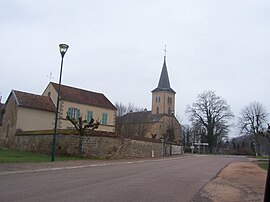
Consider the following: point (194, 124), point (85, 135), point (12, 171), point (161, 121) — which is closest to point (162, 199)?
point (12, 171)

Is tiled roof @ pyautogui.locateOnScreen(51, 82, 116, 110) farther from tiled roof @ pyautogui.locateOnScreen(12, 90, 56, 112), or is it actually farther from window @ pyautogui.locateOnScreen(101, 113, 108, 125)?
tiled roof @ pyautogui.locateOnScreen(12, 90, 56, 112)

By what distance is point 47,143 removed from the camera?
32844 millimetres

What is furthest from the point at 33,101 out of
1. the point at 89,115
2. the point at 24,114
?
the point at 89,115

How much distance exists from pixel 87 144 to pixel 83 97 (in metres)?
22.8

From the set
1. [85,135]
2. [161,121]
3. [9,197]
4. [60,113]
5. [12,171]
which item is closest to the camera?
[9,197]

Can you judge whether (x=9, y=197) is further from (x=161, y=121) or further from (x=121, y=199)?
(x=161, y=121)

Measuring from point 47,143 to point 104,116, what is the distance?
21.7 m

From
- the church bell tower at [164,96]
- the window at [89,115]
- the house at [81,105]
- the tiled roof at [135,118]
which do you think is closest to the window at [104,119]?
the house at [81,105]

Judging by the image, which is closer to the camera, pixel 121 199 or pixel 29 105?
pixel 121 199

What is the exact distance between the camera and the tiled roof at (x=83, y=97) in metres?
49.8

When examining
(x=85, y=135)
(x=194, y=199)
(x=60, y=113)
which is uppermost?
(x=60, y=113)

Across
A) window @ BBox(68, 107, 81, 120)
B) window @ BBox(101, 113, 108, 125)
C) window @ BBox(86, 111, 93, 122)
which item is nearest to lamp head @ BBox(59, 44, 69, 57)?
window @ BBox(68, 107, 81, 120)

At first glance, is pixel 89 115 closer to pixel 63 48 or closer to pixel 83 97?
pixel 83 97

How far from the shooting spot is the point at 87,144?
30.5 meters
